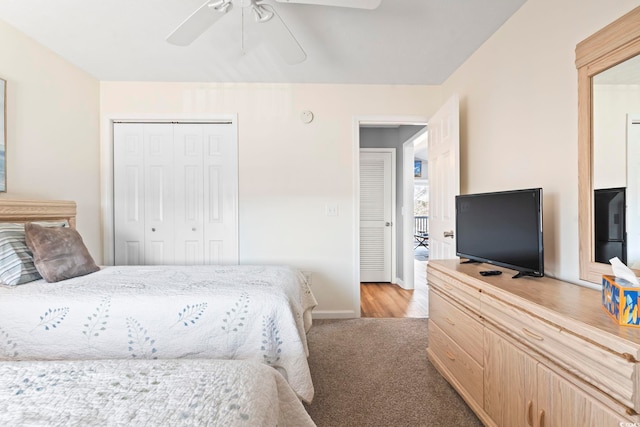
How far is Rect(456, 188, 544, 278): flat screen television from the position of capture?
1.46 metres

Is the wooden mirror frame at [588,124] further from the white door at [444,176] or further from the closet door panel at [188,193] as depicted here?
the closet door panel at [188,193]

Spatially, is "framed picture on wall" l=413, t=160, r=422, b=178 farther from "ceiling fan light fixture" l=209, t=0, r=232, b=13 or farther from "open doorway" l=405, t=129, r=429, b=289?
"ceiling fan light fixture" l=209, t=0, r=232, b=13

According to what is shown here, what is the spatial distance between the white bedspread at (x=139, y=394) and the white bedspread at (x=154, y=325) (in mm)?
551

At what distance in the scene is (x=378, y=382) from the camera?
191 centimetres

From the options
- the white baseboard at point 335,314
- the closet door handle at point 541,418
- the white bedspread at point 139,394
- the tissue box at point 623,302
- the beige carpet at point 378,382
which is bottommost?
the beige carpet at point 378,382

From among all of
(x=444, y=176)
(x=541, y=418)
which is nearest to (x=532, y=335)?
(x=541, y=418)

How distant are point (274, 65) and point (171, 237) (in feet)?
6.54

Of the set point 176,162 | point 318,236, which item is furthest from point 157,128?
point 318,236

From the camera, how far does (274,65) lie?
2568 mm

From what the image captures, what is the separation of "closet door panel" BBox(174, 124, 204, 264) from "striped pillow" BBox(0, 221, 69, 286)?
1233 millimetres

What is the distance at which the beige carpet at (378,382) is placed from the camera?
1.60 meters

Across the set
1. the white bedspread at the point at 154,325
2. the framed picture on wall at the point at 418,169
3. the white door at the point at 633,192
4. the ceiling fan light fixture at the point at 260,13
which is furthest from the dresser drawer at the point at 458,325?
the framed picture on wall at the point at 418,169

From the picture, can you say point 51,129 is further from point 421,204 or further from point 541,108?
point 421,204

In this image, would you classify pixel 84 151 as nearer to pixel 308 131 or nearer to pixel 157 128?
pixel 157 128
